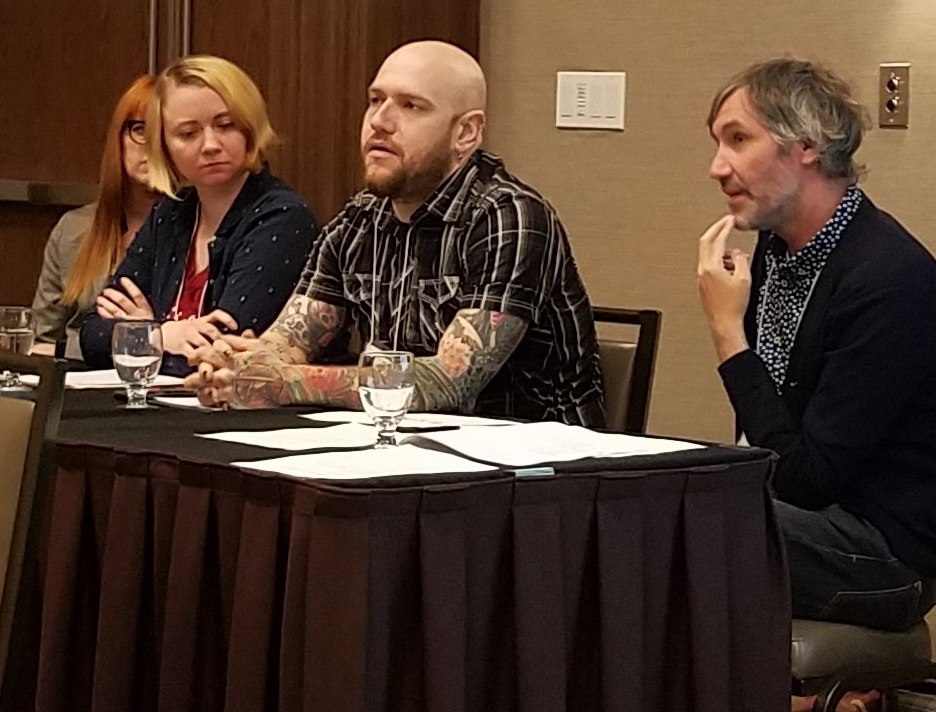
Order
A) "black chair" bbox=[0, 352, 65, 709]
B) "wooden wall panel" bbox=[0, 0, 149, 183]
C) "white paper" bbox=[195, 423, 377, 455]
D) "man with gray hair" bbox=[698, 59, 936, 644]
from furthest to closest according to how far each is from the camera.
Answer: "wooden wall panel" bbox=[0, 0, 149, 183] → "man with gray hair" bbox=[698, 59, 936, 644] → "white paper" bbox=[195, 423, 377, 455] → "black chair" bbox=[0, 352, 65, 709]

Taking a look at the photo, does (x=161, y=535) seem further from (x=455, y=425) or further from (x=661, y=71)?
(x=661, y=71)

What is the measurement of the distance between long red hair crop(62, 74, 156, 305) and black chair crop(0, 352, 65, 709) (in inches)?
86.1

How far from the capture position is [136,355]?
2689 millimetres

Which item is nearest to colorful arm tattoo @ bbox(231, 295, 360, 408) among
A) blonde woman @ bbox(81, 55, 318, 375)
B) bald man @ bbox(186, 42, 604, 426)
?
bald man @ bbox(186, 42, 604, 426)

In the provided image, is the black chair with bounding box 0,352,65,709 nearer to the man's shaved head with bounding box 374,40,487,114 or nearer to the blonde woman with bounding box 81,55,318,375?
the man's shaved head with bounding box 374,40,487,114

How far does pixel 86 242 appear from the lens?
4.05m

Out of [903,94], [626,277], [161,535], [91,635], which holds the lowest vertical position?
[91,635]

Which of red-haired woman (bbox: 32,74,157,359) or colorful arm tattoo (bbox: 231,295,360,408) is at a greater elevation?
red-haired woman (bbox: 32,74,157,359)

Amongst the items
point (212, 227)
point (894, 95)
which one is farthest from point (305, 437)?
point (894, 95)

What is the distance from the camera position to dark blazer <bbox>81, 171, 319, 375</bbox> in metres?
3.38

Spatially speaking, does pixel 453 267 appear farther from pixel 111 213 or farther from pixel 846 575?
pixel 111 213

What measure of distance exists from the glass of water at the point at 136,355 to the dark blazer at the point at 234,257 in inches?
21.0

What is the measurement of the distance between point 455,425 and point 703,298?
23.6 inches

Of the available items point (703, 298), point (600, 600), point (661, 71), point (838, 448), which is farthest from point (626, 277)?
point (600, 600)
